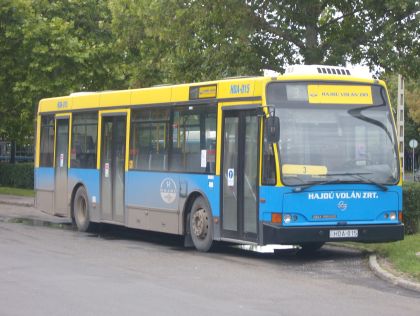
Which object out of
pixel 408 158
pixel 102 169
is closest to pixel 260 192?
pixel 102 169

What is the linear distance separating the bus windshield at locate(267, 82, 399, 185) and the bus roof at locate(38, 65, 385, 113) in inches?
6.5

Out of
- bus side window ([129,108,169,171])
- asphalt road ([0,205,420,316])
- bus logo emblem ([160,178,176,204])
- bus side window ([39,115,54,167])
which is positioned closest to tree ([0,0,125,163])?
bus side window ([39,115,54,167])

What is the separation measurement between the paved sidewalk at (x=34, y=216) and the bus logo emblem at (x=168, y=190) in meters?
4.12

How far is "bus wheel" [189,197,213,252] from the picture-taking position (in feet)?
53.3

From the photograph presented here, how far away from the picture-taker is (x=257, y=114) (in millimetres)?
15148

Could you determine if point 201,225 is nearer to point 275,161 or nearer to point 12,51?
point 275,161

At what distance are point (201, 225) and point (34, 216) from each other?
1164cm

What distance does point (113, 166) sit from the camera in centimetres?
1984

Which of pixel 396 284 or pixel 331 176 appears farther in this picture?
pixel 331 176

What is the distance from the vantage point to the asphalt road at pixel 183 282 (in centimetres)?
1027

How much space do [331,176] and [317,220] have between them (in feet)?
2.44

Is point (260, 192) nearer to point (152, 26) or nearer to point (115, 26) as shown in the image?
point (152, 26)

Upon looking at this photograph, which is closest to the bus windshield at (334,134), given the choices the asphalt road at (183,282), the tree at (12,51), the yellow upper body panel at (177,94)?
the yellow upper body panel at (177,94)

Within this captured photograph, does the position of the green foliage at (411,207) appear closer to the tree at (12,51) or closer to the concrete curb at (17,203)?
the concrete curb at (17,203)
